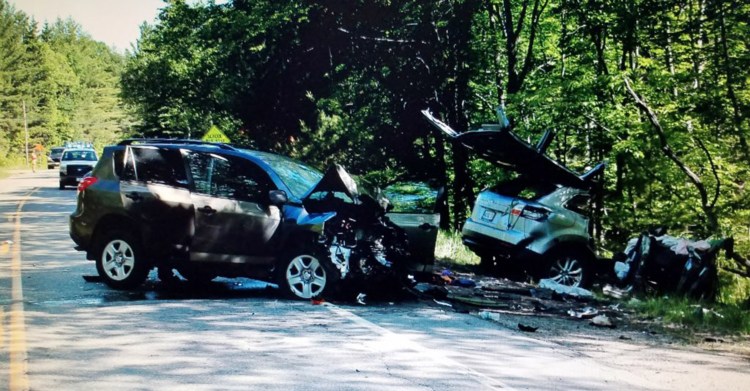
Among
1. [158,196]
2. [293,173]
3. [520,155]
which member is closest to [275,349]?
[158,196]

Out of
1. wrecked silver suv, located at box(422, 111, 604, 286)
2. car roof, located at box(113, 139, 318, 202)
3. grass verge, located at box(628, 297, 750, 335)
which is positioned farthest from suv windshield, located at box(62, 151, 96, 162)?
grass verge, located at box(628, 297, 750, 335)

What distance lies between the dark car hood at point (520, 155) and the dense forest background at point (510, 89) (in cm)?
301

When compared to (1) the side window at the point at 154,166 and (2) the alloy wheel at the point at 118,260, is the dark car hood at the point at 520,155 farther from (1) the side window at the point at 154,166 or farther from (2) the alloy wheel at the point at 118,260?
A: (2) the alloy wheel at the point at 118,260

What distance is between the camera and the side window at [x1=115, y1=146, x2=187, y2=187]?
971 centimetres

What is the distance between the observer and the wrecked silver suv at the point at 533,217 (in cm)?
1181

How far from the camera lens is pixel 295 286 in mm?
9398

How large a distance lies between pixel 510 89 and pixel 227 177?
1177 centimetres

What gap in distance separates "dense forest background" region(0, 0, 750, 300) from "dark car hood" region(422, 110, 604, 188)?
3.01 metres

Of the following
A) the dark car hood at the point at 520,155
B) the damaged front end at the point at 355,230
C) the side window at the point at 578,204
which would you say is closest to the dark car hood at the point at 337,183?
the damaged front end at the point at 355,230

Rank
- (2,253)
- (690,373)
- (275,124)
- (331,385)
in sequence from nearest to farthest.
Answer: (331,385), (690,373), (2,253), (275,124)

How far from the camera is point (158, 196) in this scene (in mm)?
9523

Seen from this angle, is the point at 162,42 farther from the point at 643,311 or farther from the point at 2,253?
the point at 643,311

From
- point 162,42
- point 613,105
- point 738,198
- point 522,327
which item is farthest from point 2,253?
point 162,42

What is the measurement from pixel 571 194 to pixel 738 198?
4.47 m
